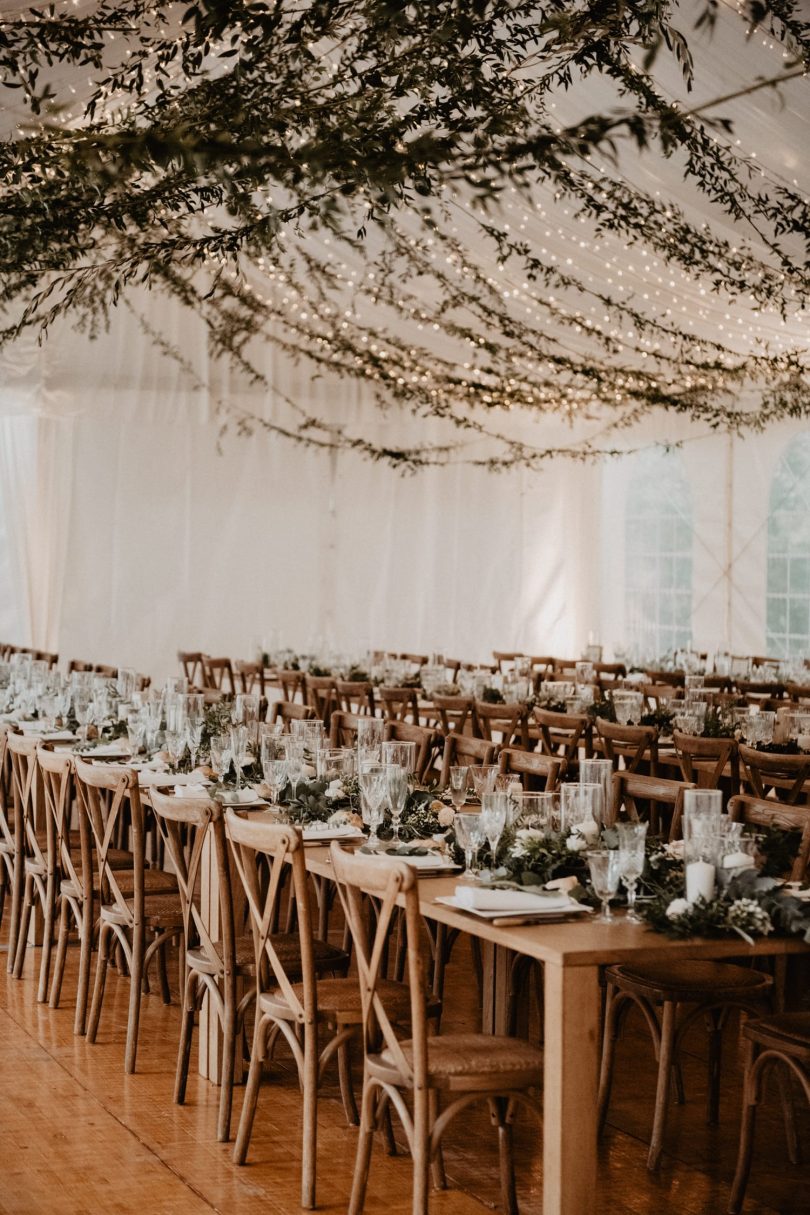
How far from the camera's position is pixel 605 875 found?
144 inches

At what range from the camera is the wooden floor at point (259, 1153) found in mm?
3951

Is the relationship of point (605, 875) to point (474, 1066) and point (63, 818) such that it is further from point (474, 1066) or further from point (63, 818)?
point (63, 818)

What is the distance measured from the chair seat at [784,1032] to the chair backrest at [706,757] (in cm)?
271

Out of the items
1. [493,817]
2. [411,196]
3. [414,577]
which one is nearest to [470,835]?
[493,817]

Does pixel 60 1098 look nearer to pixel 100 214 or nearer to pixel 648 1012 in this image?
pixel 648 1012

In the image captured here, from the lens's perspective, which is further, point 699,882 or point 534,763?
point 534,763

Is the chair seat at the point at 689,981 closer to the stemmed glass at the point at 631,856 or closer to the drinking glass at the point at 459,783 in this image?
the stemmed glass at the point at 631,856

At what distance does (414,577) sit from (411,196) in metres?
8.23

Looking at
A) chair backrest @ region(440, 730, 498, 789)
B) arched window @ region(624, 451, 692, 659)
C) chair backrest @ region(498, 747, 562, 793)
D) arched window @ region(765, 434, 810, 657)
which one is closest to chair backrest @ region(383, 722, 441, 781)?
chair backrest @ region(440, 730, 498, 789)

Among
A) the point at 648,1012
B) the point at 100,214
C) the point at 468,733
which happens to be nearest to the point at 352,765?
the point at 648,1012

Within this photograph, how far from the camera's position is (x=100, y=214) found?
5430mm

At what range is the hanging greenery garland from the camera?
4.05 meters

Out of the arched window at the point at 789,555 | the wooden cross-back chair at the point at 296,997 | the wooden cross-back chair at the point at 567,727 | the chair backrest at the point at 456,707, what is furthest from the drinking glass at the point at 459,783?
the arched window at the point at 789,555

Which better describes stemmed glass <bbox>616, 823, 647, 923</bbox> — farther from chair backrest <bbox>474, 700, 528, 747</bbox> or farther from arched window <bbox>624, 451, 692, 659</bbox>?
arched window <bbox>624, 451, 692, 659</bbox>
